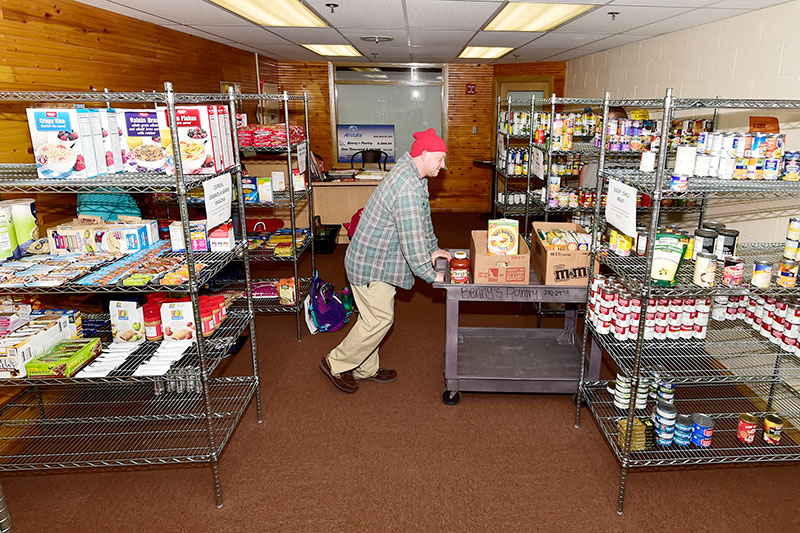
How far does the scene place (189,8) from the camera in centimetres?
415

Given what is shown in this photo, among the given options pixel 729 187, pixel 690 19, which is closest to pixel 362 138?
pixel 690 19

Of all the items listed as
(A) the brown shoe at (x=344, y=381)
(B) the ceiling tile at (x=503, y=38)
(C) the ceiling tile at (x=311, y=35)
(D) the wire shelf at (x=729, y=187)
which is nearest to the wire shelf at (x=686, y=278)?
(D) the wire shelf at (x=729, y=187)

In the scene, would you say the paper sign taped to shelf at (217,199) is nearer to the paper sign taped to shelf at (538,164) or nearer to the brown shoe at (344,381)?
the brown shoe at (344,381)

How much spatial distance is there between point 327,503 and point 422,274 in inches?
52.7

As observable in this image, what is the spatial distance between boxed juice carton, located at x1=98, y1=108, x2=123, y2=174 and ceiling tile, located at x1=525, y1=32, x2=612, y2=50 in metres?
4.50

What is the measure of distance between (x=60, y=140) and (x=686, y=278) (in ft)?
9.75

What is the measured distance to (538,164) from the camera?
186 inches

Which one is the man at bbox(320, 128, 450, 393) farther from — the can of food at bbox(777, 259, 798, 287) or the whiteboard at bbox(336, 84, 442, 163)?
the whiteboard at bbox(336, 84, 442, 163)

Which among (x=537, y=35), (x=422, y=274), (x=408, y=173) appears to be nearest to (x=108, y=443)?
(x=422, y=274)

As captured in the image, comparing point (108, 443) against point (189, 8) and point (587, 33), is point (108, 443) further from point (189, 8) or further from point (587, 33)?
point (587, 33)

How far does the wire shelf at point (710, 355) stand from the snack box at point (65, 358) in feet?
8.70

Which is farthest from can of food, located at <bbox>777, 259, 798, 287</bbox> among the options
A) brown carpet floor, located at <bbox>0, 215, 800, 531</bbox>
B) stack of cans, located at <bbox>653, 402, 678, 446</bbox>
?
brown carpet floor, located at <bbox>0, 215, 800, 531</bbox>

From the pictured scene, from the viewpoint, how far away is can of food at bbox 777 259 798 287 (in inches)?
95.3

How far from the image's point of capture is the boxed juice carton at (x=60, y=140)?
2379mm
